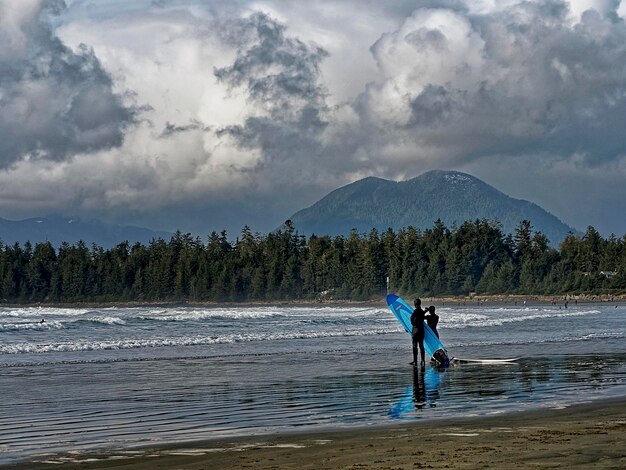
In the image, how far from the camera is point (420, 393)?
19438 millimetres

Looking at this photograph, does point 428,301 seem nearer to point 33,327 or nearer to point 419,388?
point 33,327

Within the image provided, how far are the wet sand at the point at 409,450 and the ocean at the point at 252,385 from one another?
78 centimetres

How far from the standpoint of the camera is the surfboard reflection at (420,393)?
16.9m

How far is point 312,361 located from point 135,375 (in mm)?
6350

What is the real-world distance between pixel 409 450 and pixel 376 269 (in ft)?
544

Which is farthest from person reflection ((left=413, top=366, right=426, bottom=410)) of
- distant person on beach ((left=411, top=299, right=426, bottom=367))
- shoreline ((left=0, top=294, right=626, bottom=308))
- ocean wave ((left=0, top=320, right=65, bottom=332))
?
shoreline ((left=0, top=294, right=626, bottom=308))

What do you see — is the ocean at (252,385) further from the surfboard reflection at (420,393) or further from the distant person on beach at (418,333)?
the distant person on beach at (418,333)

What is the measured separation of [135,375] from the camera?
2397 centimetres

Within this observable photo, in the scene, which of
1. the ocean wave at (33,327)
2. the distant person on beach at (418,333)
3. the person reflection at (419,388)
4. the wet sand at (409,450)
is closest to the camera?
the wet sand at (409,450)

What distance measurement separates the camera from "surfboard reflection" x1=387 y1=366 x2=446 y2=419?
666 inches

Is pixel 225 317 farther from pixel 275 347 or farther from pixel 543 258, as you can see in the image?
pixel 543 258

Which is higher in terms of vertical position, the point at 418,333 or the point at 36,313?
the point at 36,313

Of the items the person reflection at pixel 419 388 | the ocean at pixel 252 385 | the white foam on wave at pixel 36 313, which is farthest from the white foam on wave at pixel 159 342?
the white foam on wave at pixel 36 313

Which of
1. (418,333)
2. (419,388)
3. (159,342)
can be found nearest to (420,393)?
(419,388)
